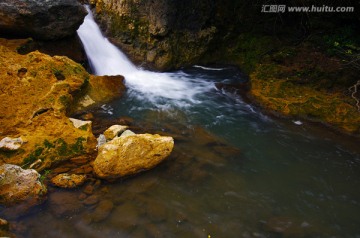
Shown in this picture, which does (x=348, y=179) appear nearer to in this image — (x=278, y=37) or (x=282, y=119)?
(x=282, y=119)

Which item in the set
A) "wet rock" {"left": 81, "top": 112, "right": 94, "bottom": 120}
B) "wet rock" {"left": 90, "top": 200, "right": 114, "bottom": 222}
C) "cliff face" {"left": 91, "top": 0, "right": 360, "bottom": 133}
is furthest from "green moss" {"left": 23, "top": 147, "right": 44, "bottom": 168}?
"cliff face" {"left": 91, "top": 0, "right": 360, "bottom": 133}

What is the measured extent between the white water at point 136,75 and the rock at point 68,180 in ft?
13.0

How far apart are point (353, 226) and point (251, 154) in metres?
2.24

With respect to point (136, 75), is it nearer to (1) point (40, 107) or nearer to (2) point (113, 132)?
(1) point (40, 107)

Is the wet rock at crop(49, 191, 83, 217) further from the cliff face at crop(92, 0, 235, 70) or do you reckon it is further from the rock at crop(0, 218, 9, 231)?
the cliff face at crop(92, 0, 235, 70)

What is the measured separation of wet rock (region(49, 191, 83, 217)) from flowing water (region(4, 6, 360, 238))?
0.05ft

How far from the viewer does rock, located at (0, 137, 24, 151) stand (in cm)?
523

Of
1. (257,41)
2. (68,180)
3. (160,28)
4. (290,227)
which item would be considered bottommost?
(290,227)

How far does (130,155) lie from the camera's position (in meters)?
5.38

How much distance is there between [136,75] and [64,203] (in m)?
6.25

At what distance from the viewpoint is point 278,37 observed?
1072cm

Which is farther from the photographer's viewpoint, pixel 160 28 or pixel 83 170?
pixel 160 28

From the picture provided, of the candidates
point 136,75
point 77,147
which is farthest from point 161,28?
point 77,147

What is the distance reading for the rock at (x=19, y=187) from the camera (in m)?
4.62
